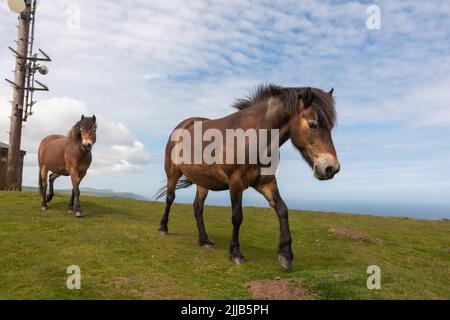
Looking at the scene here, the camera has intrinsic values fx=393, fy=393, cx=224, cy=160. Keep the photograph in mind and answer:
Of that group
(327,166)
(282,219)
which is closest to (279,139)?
(327,166)

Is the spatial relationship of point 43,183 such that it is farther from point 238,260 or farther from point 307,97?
point 307,97

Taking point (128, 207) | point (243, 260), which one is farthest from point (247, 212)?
point (243, 260)

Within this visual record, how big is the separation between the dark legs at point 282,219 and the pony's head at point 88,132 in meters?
7.48

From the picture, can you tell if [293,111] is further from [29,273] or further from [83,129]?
[83,129]

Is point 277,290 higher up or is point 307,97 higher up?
point 307,97

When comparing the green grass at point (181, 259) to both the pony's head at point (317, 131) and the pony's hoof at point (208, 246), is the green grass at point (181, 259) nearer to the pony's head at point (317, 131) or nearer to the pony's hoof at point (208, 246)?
the pony's hoof at point (208, 246)

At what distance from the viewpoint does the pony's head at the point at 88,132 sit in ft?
45.9

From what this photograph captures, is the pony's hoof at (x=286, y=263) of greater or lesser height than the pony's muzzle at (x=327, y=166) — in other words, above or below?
below

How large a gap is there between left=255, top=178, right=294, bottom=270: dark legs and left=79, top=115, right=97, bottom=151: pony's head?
24.6 feet

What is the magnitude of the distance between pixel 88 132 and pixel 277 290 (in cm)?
960

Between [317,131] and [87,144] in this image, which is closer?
[317,131]

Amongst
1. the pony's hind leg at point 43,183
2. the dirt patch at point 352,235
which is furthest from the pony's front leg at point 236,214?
the pony's hind leg at point 43,183

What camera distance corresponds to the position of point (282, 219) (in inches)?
355
